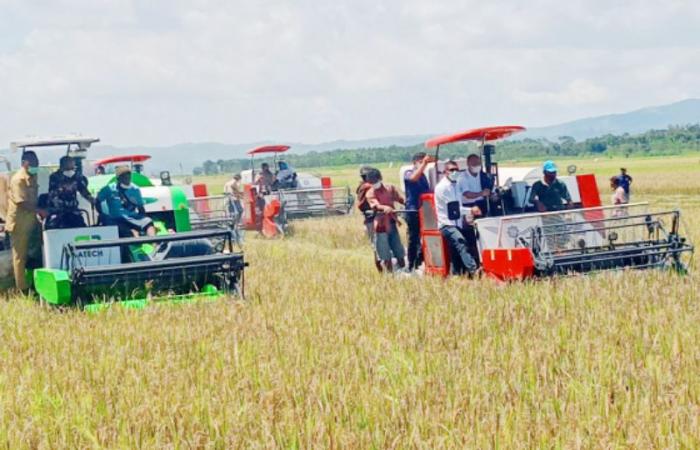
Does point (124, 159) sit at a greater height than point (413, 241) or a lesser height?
greater

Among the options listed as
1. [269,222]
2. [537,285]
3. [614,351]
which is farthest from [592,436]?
[269,222]

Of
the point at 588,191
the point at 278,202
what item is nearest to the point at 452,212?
the point at 588,191

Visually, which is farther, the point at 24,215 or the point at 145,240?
the point at 24,215

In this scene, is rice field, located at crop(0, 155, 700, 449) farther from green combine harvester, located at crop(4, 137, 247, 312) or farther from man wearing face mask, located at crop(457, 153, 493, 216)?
man wearing face mask, located at crop(457, 153, 493, 216)

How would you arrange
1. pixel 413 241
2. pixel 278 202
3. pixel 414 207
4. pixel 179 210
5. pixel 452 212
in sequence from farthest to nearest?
pixel 278 202, pixel 413 241, pixel 414 207, pixel 179 210, pixel 452 212

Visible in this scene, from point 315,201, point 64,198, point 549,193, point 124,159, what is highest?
point 124,159

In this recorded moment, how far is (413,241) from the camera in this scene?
13.8 meters

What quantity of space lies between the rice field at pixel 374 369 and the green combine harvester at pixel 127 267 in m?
0.37

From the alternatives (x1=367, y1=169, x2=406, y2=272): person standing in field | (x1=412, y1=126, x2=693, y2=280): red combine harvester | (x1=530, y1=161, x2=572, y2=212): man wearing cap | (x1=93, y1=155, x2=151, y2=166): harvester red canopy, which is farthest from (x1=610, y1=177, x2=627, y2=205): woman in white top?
(x1=93, y1=155, x2=151, y2=166): harvester red canopy

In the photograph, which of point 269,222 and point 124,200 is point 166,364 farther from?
point 269,222

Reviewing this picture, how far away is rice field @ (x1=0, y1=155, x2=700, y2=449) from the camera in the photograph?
207 inches

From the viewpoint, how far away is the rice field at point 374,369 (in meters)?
5.25

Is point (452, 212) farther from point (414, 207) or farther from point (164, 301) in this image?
point (164, 301)

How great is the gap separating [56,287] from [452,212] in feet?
15.2
